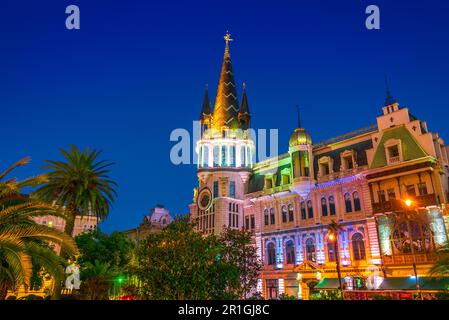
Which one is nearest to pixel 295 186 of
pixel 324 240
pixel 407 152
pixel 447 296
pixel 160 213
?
pixel 324 240

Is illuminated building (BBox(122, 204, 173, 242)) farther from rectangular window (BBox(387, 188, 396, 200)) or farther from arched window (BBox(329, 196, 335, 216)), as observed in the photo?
rectangular window (BBox(387, 188, 396, 200))

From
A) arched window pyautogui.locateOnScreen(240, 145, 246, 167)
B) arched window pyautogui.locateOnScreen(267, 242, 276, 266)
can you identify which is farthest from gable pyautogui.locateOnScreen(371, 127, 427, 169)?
arched window pyautogui.locateOnScreen(240, 145, 246, 167)

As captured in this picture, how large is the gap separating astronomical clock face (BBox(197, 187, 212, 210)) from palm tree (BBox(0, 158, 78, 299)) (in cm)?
3579

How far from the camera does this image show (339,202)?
143 ft

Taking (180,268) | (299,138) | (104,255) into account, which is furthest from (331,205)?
(180,268)

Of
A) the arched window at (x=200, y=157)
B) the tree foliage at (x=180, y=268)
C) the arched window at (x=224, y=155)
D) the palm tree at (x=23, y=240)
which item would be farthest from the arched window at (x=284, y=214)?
the palm tree at (x=23, y=240)

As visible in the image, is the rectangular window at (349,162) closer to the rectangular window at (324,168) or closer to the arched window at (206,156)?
the rectangular window at (324,168)

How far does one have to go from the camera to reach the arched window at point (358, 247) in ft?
132

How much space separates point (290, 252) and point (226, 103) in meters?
28.1

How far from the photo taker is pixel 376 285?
1481 inches

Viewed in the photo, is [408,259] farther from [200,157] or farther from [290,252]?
[200,157]

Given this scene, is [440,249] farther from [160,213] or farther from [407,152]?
[160,213]

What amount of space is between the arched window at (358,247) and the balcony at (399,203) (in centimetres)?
400

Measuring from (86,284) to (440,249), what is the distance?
34174 mm
